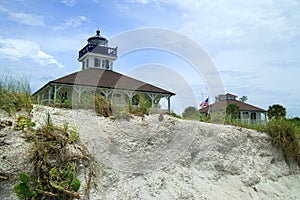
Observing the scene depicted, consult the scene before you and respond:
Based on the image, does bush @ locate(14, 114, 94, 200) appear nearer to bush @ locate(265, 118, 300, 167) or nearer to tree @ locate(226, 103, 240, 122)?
tree @ locate(226, 103, 240, 122)

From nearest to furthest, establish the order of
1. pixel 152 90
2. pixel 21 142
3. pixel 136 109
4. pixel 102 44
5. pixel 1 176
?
pixel 1 176, pixel 21 142, pixel 136 109, pixel 152 90, pixel 102 44

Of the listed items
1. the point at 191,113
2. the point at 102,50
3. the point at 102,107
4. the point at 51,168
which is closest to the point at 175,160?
the point at 102,107

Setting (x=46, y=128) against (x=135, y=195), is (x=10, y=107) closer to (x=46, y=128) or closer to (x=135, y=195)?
(x=46, y=128)

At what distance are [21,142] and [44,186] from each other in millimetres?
751

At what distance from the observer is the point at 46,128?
14.4 ft

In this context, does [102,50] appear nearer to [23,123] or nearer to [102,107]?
[102,107]

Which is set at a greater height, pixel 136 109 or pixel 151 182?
pixel 136 109

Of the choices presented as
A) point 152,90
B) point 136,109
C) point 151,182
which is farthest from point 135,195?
point 152,90

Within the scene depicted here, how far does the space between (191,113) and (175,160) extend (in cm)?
245

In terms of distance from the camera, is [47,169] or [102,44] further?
[102,44]

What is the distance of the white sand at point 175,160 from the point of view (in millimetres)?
4664

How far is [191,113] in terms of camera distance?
24.8ft

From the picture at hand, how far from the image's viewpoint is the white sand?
15.3 feet

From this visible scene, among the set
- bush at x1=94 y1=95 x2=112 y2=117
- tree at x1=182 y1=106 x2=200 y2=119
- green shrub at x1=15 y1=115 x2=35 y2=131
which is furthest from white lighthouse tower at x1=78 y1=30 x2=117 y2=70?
green shrub at x1=15 y1=115 x2=35 y2=131
